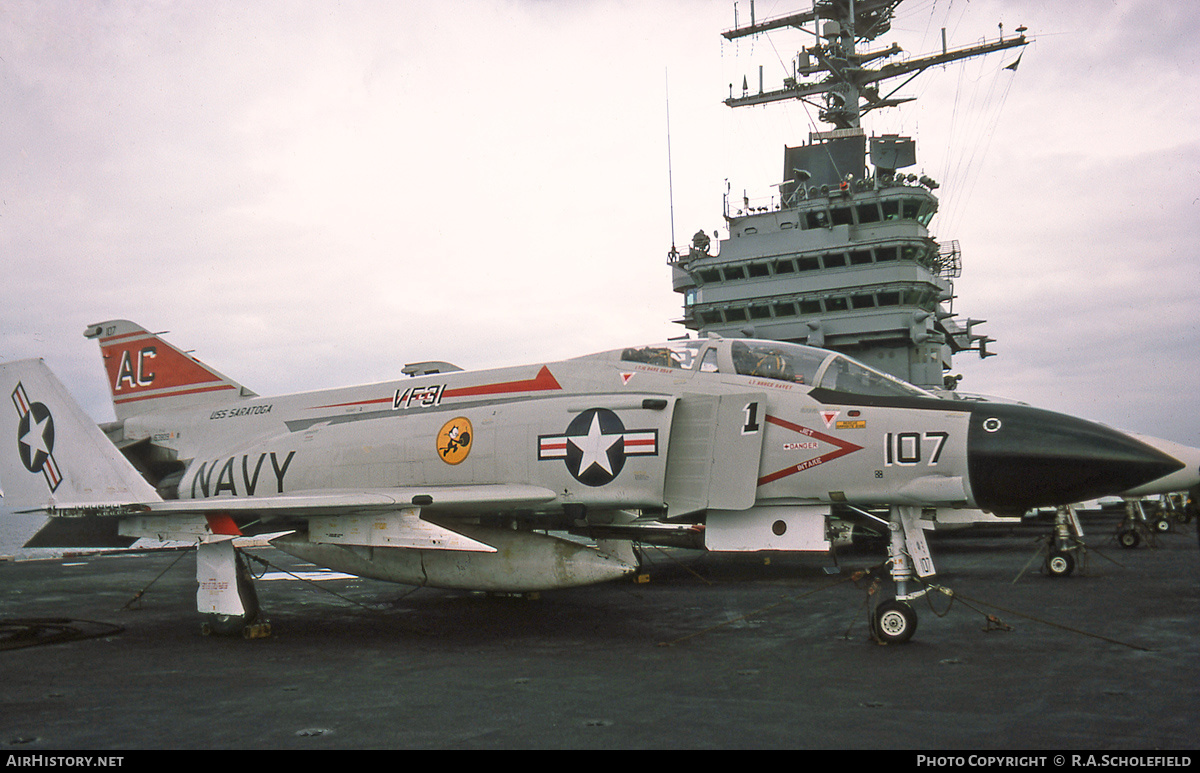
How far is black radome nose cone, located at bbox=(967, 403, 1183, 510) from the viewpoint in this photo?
22.7 feet

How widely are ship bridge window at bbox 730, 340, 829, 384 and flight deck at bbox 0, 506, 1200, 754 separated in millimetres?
2726

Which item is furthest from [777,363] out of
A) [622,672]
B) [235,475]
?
[235,475]

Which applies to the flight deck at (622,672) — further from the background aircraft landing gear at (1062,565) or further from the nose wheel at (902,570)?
the background aircraft landing gear at (1062,565)

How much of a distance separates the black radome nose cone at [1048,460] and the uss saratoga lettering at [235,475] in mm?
8324

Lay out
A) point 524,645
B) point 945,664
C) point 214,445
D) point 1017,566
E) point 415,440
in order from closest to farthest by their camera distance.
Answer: point 945,664
point 524,645
point 415,440
point 214,445
point 1017,566

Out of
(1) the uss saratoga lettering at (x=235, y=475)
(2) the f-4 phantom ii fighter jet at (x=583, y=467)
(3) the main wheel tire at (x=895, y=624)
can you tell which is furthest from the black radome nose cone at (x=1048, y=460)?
(1) the uss saratoga lettering at (x=235, y=475)

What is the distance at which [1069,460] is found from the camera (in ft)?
23.2

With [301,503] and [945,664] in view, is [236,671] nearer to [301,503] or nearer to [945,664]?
[301,503]

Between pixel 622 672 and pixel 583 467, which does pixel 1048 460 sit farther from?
pixel 583 467

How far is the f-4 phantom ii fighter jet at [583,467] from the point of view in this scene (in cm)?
756

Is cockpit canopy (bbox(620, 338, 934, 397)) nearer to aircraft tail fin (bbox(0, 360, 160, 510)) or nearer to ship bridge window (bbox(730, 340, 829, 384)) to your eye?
ship bridge window (bbox(730, 340, 829, 384))

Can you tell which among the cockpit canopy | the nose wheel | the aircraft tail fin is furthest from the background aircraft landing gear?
the aircraft tail fin

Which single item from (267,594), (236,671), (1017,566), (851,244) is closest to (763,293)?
(851,244)
